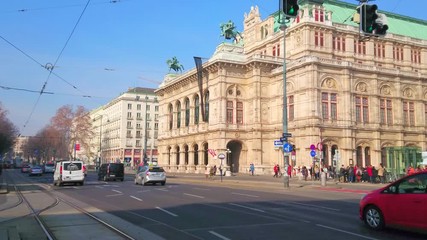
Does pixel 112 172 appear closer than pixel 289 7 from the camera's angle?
No

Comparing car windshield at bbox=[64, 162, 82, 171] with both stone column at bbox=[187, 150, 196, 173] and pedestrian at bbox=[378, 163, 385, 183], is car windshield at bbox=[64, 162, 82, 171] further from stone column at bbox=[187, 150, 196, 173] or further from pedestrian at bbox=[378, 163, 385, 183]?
stone column at bbox=[187, 150, 196, 173]

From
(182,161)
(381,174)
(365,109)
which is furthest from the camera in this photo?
(182,161)

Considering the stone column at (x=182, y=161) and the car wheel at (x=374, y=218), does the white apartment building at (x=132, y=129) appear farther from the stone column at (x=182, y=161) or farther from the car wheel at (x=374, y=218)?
the car wheel at (x=374, y=218)

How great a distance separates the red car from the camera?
9492mm

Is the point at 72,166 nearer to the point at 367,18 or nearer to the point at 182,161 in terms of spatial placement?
the point at 367,18

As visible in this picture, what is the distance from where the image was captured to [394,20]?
7425cm

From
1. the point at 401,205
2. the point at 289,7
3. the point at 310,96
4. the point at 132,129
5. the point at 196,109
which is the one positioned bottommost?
the point at 401,205

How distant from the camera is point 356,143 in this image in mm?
55875

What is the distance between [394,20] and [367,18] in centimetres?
6902

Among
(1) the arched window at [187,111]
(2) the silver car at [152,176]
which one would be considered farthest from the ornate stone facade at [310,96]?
(2) the silver car at [152,176]

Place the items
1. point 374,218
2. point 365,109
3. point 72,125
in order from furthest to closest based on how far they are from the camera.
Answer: point 72,125 < point 365,109 < point 374,218

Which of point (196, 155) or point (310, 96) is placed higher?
point (310, 96)

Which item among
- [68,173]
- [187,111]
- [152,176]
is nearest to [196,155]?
[187,111]

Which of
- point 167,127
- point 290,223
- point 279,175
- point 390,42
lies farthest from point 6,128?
point 290,223
